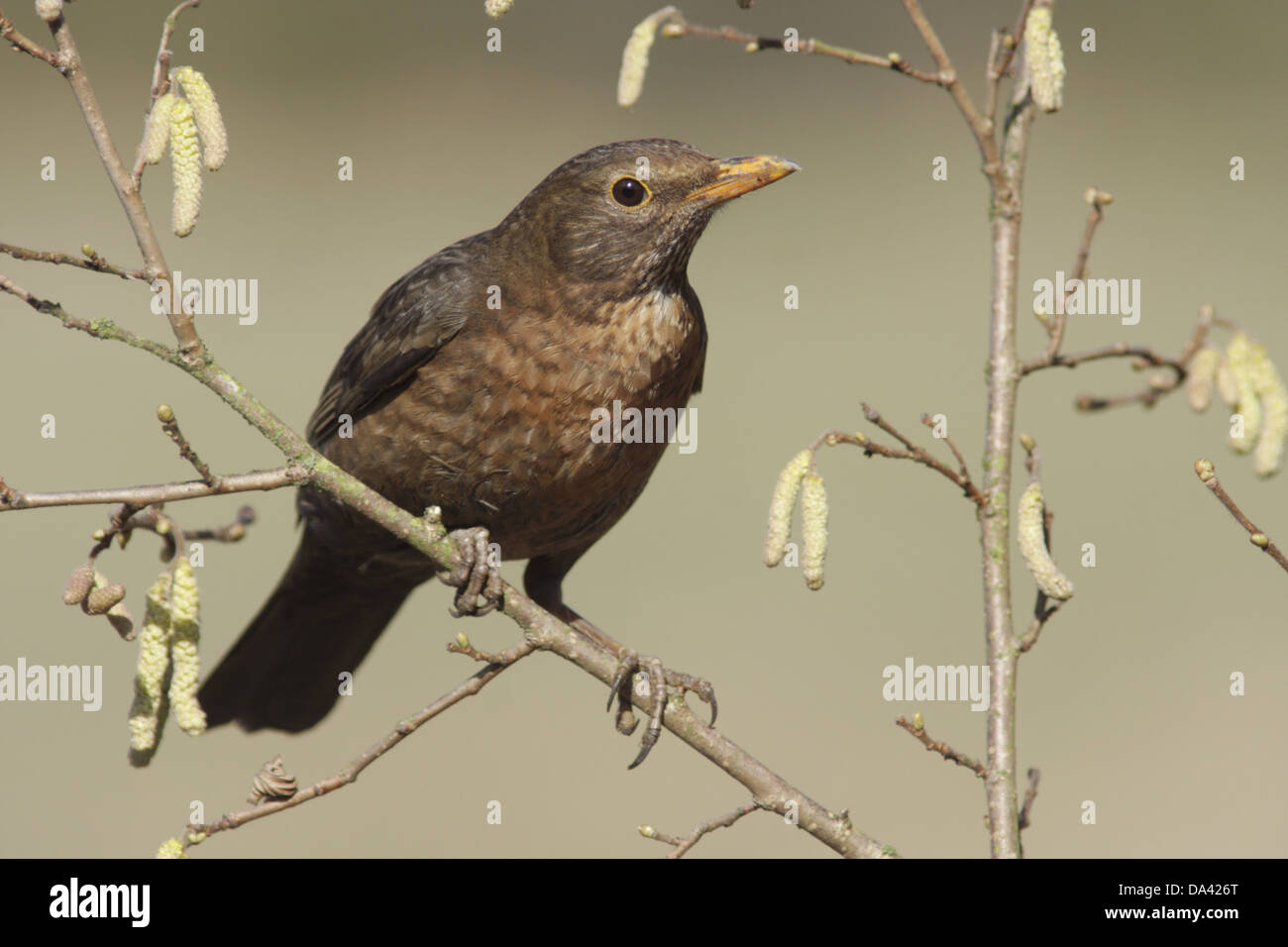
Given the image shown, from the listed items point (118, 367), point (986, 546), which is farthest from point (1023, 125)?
point (118, 367)

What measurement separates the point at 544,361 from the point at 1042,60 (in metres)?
1.74

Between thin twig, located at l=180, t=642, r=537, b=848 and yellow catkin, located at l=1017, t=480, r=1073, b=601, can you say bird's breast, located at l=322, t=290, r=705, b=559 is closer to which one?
thin twig, located at l=180, t=642, r=537, b=848

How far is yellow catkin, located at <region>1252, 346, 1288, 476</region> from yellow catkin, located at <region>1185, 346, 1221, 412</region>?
6 cm

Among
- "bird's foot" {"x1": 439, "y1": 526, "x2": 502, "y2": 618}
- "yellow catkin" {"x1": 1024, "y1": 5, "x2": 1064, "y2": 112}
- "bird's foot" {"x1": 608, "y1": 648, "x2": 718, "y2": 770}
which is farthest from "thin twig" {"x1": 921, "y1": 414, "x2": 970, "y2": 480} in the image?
"bird's foot" {"x1": 439, "y1": 526, "x2": 502, "y2": 618}

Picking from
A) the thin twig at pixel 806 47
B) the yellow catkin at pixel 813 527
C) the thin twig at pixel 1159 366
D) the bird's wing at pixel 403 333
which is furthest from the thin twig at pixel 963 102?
the bird's wing at pixel 403 333

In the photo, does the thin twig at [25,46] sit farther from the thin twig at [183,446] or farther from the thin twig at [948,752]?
the thin twig at [948,752]

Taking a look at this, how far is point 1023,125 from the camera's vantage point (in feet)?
7.66

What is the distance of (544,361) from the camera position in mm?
3666

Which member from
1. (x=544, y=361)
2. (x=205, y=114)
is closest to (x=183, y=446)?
(x=205, y=114)

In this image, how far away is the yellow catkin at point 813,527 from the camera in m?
2.41

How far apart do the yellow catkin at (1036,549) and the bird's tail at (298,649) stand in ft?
8.18

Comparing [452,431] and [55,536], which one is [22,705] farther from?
[452,431]

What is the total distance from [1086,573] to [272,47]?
868 cm

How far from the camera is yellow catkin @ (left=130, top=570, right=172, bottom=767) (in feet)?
7.70
